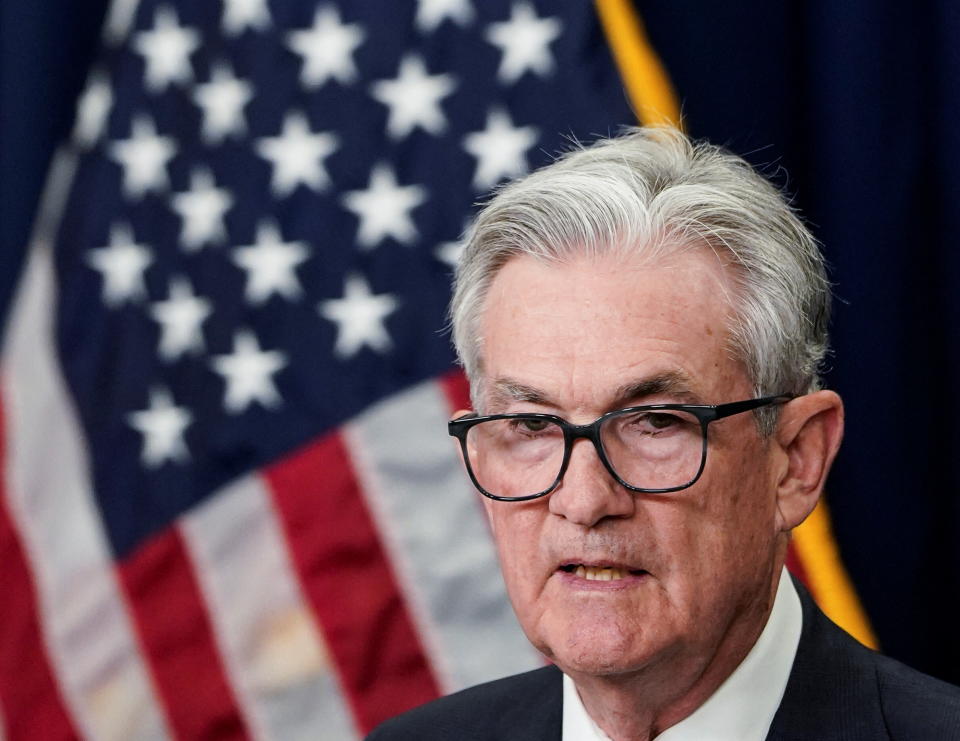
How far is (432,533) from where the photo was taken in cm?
267

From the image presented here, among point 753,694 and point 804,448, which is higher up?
point 804,448

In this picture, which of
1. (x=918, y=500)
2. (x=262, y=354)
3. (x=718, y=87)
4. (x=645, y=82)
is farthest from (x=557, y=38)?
(x=918, y=500)

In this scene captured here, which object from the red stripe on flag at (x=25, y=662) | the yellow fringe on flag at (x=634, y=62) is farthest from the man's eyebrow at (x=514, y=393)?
the red stripe on flag at (x=25, y=662)

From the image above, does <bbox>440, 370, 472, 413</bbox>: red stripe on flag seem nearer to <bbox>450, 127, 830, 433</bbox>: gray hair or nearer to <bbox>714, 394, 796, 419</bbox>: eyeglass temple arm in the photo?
<bbox>450, 127, 830, 433</bbox>: gray hair

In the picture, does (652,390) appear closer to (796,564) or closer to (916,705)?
(916,705)

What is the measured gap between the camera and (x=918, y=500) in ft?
9.13

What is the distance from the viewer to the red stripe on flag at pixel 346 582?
2.65 meters

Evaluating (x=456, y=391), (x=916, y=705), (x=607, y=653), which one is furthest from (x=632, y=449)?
(x=456, y=391)

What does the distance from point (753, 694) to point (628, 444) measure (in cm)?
37

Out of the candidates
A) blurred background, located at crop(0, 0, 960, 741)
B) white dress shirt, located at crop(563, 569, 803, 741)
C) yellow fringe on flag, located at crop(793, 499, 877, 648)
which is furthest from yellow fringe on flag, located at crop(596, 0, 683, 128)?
white dress shirt, located at crop(563, 569, 803, 741)

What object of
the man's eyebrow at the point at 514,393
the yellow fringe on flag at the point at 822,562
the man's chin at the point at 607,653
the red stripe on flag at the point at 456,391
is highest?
the red stripe on flag at the point at 456,391

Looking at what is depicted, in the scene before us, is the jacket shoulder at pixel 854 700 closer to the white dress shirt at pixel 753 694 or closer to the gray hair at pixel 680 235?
the white dress shirt at pixel 753 694

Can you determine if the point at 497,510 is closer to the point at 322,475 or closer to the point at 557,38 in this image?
the point at 322,475

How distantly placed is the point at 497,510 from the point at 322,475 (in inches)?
41.3
